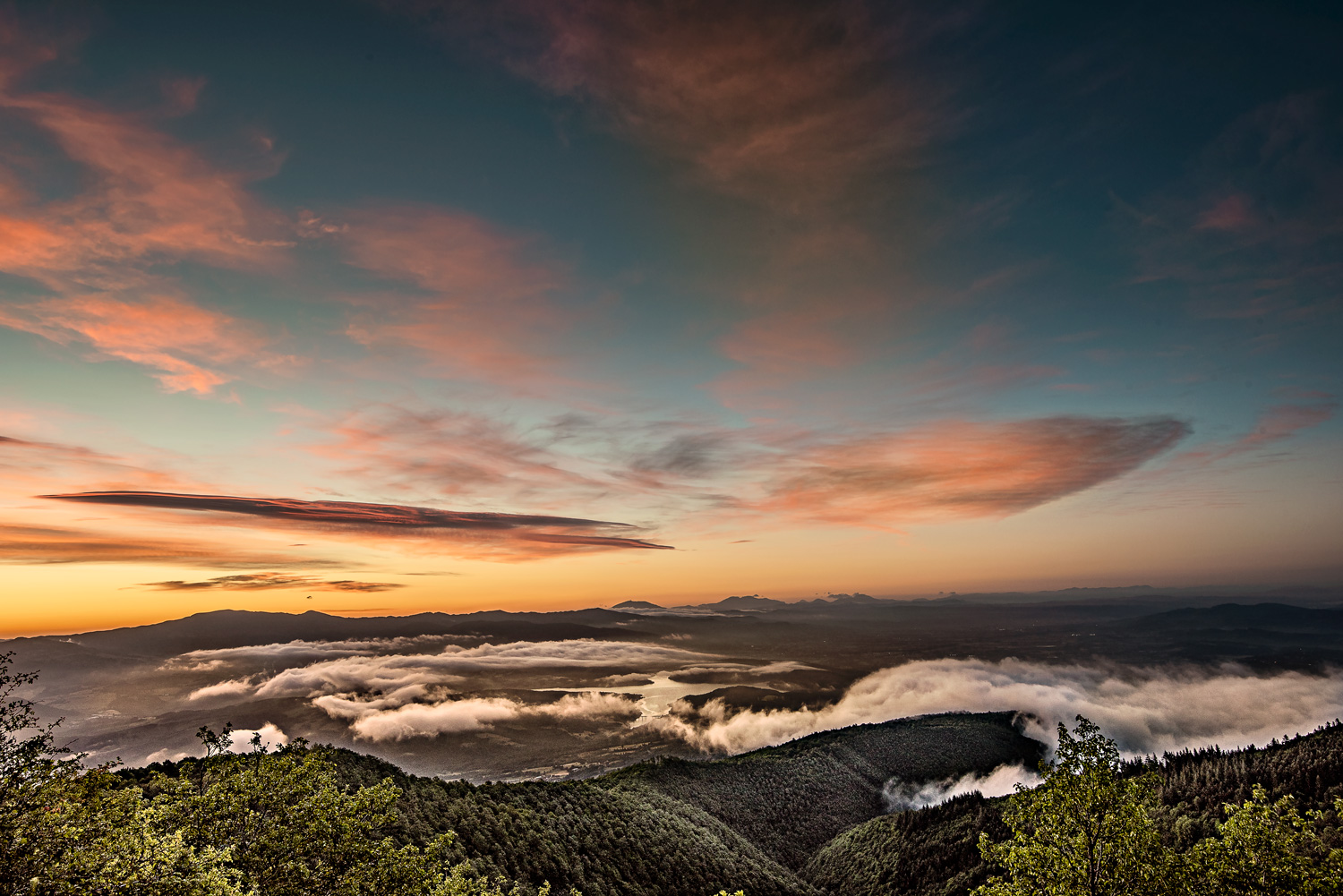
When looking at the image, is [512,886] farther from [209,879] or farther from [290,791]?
[209,879]

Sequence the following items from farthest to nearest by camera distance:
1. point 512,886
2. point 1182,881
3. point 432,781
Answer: point 432,781
point 512,886
point 1182,881

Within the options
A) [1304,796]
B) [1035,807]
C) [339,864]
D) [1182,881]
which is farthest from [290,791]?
[1304,796]

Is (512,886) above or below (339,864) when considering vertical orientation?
below

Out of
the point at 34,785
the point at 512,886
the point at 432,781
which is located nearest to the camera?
the point at 34,785

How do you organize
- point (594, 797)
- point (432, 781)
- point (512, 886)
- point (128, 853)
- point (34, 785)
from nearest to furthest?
1. point (128, 853)
2. point (34, 785)
3. point (512, 886)
4. point (432, 781)
5. point (594, 797)

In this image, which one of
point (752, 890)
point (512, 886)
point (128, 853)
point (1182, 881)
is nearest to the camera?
point (128, 853)

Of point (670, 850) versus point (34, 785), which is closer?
point (34, 785)

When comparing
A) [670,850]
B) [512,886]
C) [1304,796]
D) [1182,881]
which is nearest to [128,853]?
[1182,881]

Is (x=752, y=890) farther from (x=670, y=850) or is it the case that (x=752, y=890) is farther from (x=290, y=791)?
(x=290, y=791)

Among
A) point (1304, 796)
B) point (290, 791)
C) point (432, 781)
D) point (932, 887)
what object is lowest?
point (932, 887)
